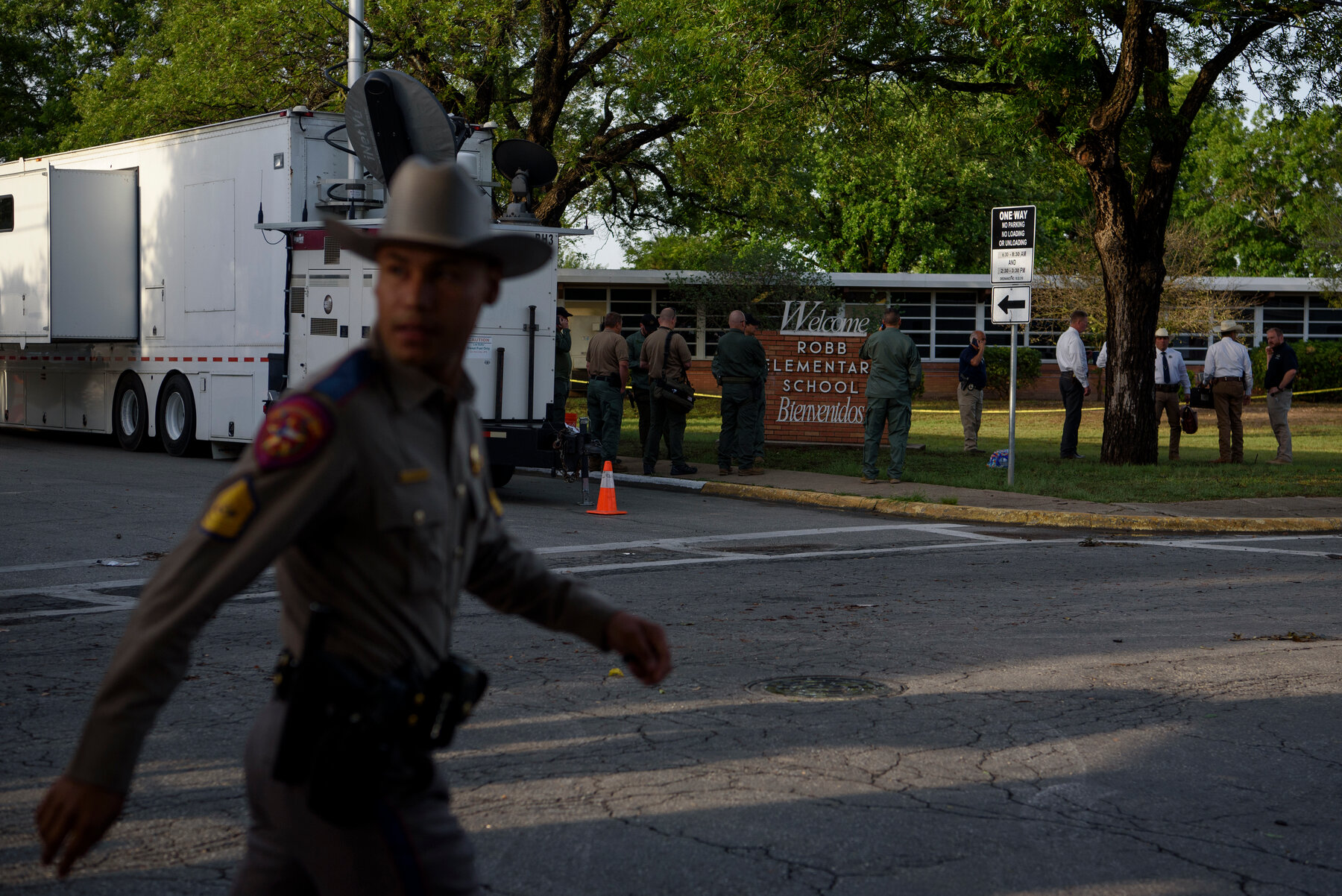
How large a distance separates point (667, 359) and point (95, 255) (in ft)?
28.5

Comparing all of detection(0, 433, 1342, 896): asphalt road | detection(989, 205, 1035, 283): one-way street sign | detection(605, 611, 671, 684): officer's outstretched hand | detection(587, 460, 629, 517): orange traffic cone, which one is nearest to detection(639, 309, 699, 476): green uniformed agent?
detection(587, 460, 629, 517): orange traffic cone

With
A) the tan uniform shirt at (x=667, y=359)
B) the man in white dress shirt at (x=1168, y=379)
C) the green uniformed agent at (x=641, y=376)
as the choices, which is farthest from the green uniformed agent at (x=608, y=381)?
the man in white dress shirt at (x=1168, y=379)

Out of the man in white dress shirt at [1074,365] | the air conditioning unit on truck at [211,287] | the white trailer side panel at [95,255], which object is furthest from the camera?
the white trailer side panel at [95,255]

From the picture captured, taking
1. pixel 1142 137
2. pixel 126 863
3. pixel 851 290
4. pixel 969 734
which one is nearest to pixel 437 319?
pixel 126 863

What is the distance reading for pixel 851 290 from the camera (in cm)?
4181

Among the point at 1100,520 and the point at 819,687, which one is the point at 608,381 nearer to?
the point at 1100,520

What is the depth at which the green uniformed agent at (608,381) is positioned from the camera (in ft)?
55.9

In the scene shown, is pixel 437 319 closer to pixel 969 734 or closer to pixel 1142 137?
pixel 969 734

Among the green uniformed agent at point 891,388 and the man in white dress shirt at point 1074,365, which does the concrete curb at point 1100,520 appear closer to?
the green uniformed agent at point 891,388

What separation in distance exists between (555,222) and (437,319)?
77.7 ft

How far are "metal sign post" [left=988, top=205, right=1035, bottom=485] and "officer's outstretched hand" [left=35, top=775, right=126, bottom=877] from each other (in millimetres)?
14469

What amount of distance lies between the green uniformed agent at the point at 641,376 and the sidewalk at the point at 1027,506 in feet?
5.14

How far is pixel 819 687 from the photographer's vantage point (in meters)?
6.60

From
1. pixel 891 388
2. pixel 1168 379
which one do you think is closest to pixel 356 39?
pixel 891 388
